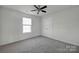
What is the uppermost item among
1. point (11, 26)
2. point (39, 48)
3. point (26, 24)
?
point (26, 24)

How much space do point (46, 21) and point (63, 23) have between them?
86.1 inches

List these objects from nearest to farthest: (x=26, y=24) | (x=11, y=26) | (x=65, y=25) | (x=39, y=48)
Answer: (x=39, y=48), (x=11, y=26), (x=65, y=25), (x=26, y=24)

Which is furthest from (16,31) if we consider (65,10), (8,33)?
(65,10)

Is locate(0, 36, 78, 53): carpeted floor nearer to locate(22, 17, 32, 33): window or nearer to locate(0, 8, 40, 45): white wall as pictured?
locate(0, 8, 40, 45): white wall

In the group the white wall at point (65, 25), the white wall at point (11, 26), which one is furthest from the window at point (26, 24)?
the white wall at point (65, 25)

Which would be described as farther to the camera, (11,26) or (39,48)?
(11,26)

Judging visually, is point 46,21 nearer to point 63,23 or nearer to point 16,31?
point 63,23

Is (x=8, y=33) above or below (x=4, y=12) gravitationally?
below

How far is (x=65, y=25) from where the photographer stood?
384 cm

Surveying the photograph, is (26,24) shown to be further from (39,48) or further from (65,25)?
(65,25)

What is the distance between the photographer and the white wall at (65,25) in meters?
3.24

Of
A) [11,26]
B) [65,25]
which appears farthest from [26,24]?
[65,25]

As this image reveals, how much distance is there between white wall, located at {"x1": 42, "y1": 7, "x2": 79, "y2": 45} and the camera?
10.6 ft

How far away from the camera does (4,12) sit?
332 cm
